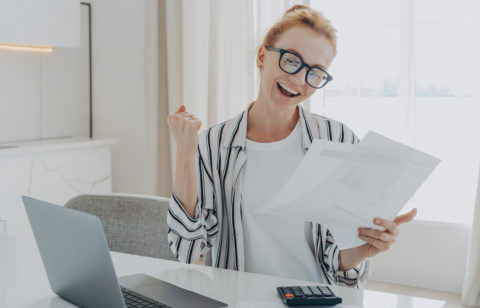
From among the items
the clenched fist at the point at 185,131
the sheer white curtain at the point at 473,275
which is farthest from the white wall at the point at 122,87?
the clenched fist at the point at 185,131

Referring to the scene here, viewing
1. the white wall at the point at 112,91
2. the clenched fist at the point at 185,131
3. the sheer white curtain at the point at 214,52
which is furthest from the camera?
the white wall at the point at 112,91

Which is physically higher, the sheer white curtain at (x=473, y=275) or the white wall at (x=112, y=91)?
the white wall at (x=112, y=91)

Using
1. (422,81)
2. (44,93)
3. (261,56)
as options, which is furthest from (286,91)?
(44,93)

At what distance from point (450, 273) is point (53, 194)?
2.19 m

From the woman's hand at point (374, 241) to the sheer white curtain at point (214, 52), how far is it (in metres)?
1.86

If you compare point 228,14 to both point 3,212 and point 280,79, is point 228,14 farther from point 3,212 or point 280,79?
point 280,79

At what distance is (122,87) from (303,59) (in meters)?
2.46

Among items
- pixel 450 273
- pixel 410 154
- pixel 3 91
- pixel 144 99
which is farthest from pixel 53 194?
pixel 410 154

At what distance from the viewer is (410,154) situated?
972mm

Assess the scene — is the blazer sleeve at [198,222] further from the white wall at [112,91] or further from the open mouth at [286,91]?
the white wall at [112,91]

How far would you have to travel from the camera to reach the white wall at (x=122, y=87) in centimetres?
360

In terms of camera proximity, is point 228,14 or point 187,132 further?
point 228,14

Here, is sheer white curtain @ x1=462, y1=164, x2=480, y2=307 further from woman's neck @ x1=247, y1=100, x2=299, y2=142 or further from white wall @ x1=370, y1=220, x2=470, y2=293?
woman's neck @ x1=247, y1=100, x2=299, y2=142

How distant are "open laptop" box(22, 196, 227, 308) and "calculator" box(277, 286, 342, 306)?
12cm
